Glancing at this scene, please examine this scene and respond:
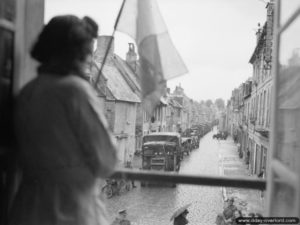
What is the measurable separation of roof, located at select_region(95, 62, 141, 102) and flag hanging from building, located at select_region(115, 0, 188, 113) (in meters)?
20.4

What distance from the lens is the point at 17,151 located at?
1.68 m

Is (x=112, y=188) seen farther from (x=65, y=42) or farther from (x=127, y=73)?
(x=65, y=42)

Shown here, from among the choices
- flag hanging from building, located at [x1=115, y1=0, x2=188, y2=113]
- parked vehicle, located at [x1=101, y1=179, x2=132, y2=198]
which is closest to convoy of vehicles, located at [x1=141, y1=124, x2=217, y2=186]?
parked vehicle, located at [x1=101, y1=179, x2=132, y2=198]

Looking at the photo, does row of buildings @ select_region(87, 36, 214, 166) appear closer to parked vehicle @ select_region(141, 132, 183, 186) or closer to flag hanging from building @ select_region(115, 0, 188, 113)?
parked vehicle @ select_region(141, 132, 183, 186)

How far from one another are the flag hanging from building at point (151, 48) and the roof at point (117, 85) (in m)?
20.4

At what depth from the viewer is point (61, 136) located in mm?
1460

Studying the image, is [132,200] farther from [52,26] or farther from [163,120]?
[163,120]

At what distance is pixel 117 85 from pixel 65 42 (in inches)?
946

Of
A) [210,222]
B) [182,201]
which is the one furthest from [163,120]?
[210,222]

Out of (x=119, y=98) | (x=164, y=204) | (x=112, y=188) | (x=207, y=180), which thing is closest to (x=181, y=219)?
(x=207, y=180)

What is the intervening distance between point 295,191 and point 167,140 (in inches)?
791

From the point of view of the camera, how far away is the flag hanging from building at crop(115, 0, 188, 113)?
1998 millimetres

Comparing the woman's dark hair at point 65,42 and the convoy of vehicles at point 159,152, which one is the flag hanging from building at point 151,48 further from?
the convoy of vehicles at point 159,152

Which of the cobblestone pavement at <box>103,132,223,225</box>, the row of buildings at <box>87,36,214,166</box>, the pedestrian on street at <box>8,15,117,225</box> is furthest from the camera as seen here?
the row of buildings at <box>87,36,214,166</box>
